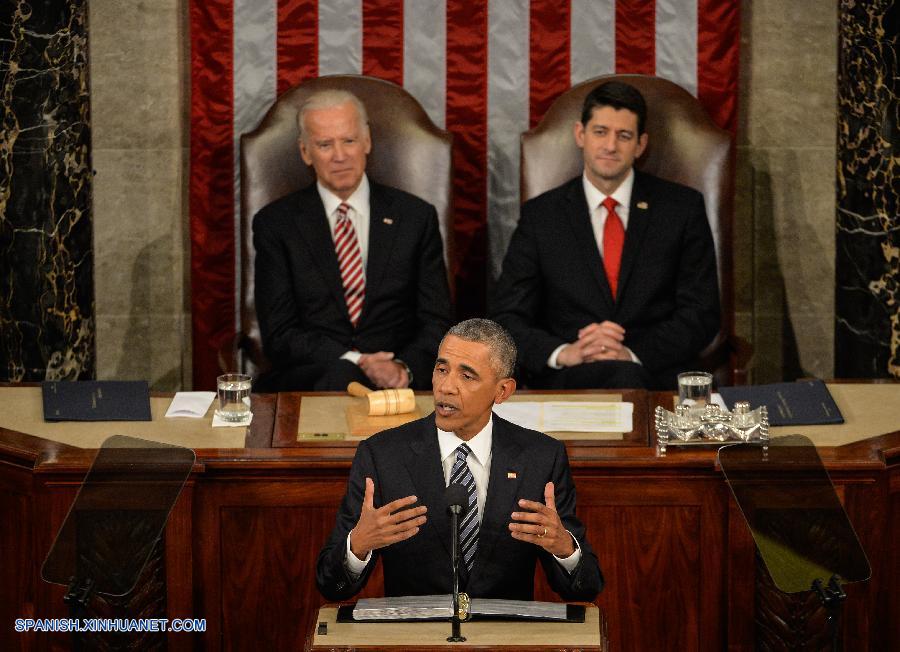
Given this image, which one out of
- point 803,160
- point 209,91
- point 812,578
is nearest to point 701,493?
point 812,578

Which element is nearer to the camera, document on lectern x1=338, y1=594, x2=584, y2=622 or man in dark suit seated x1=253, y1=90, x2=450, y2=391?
document on lectern x1=338, y1=594, x2=584, y2=622

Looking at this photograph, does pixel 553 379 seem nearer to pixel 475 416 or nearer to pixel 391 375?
pixel 391 375

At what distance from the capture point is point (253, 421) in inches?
166

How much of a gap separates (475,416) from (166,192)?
305 cm

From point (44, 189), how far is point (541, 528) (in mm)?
3064

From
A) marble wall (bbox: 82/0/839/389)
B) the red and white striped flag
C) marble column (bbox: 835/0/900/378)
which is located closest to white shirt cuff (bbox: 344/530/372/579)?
marble column (bbox: 835/0/900/378)

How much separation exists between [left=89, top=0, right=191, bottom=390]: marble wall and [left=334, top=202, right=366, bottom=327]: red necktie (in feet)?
3.09

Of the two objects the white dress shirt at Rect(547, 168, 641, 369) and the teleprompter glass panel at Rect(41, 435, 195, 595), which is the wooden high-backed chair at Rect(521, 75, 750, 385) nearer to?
the white dress shirt at Rect(547, 168, 641, 369)

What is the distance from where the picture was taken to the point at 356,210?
545 cm

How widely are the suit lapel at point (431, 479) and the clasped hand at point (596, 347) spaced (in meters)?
1.76

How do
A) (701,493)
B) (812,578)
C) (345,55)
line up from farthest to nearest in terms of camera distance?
(345,55)
(701,493)
(812,578)

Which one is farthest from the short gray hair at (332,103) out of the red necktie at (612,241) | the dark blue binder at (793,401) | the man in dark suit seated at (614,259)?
the dark blue binder at (793,401)

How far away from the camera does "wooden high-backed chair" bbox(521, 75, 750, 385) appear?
5520mm

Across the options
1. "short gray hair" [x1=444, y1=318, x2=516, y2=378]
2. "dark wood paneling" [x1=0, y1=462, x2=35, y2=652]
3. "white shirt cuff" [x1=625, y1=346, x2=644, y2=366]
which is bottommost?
"dark wood paneling" [x1=0, y1=462, x2=35, y2=652]
